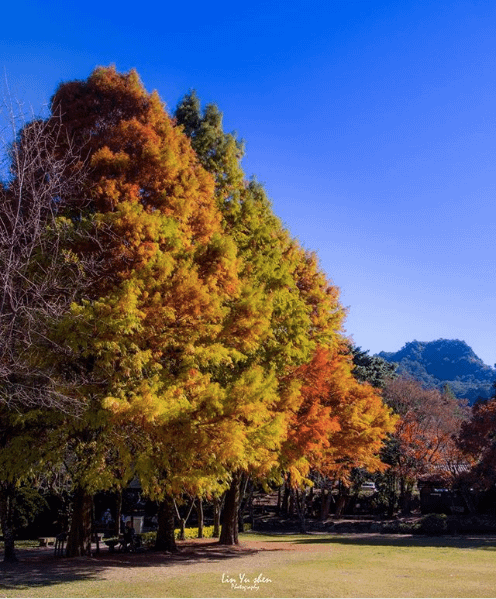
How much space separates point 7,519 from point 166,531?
6.38 m

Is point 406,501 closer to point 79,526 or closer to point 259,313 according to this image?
point 79,526

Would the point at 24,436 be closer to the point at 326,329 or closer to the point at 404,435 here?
the point at 326,329

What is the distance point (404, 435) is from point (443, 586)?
33.3m

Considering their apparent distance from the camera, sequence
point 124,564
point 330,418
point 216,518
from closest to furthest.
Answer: point 124,564
point 330,418
point 216,518

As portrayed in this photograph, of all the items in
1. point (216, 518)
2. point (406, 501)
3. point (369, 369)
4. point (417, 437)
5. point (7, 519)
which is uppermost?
point (369, 369)

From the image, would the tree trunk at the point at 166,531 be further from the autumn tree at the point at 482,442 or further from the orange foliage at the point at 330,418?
the autumn tree at the point at 482,442

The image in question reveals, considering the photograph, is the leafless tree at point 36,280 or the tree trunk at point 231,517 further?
the tree trunk at point 231,517

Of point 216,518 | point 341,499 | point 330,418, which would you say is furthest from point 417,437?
point 330,418

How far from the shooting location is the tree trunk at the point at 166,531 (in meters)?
21.2

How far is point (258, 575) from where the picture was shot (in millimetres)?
15023

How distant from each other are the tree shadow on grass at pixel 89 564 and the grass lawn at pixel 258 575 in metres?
0.02

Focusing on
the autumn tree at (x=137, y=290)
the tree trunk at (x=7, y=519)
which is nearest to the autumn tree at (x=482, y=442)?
the autumn tree at (x=137, y=290)

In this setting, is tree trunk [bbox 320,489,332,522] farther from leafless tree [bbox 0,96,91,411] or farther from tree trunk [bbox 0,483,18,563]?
leafless tree [bbox 0,96,91,411]

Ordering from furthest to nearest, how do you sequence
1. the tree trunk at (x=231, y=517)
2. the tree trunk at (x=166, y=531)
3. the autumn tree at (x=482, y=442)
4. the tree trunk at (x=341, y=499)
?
the tree trunk at (x=341, y=499), the autumn tree at (x=482, y=442), the tree trunk at (x=231, y=517), the tree trunk at (x=166, y=531)
